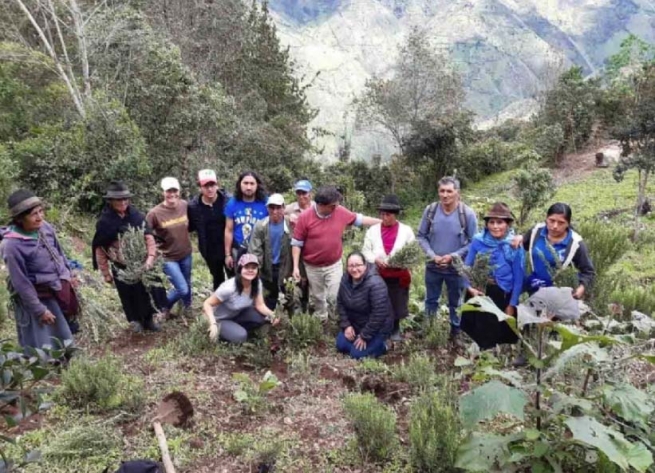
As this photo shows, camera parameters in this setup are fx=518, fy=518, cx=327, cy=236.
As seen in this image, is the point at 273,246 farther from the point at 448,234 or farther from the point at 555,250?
the point at 555,250

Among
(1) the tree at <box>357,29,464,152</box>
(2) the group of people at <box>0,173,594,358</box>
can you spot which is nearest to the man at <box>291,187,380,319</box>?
(2) the group of people at <box>0,173,594,358</box>

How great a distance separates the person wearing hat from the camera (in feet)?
16.3

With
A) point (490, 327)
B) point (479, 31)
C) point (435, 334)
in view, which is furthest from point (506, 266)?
point (479, 31)

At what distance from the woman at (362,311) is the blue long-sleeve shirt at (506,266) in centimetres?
92

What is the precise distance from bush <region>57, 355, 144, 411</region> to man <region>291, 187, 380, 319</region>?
1.89 meters

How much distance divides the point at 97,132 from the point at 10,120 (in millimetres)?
3227

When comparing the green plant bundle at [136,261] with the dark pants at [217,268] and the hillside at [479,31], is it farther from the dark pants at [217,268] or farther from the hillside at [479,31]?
the hillside at [479,31]

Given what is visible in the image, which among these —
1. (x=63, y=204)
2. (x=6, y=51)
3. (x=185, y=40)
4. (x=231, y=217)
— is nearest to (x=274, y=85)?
(x=185, y=40)

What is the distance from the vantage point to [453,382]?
3791mm

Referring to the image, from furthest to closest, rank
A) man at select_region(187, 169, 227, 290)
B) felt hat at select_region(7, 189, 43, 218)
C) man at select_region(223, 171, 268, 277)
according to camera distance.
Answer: man at select_region(187, 169, 227, 290), man at select_region(223, 171, 268, 277), felt hat at select_region(7, 189, 43, 218)

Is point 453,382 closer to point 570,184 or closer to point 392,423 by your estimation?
point 392,423

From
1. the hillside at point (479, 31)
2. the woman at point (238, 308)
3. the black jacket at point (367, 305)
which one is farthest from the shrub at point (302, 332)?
the hillside at point (479, 31)

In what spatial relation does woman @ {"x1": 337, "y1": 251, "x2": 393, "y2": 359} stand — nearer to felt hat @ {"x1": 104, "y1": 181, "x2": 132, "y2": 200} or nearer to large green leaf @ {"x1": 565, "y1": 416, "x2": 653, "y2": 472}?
felt hat @ {"x1": 104, "y1": 181, "x2": 132, "y2": 200}

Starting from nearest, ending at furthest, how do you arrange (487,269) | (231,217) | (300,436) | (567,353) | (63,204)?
(567,353), (300,436), (487,269), (231,217), (63,204)
